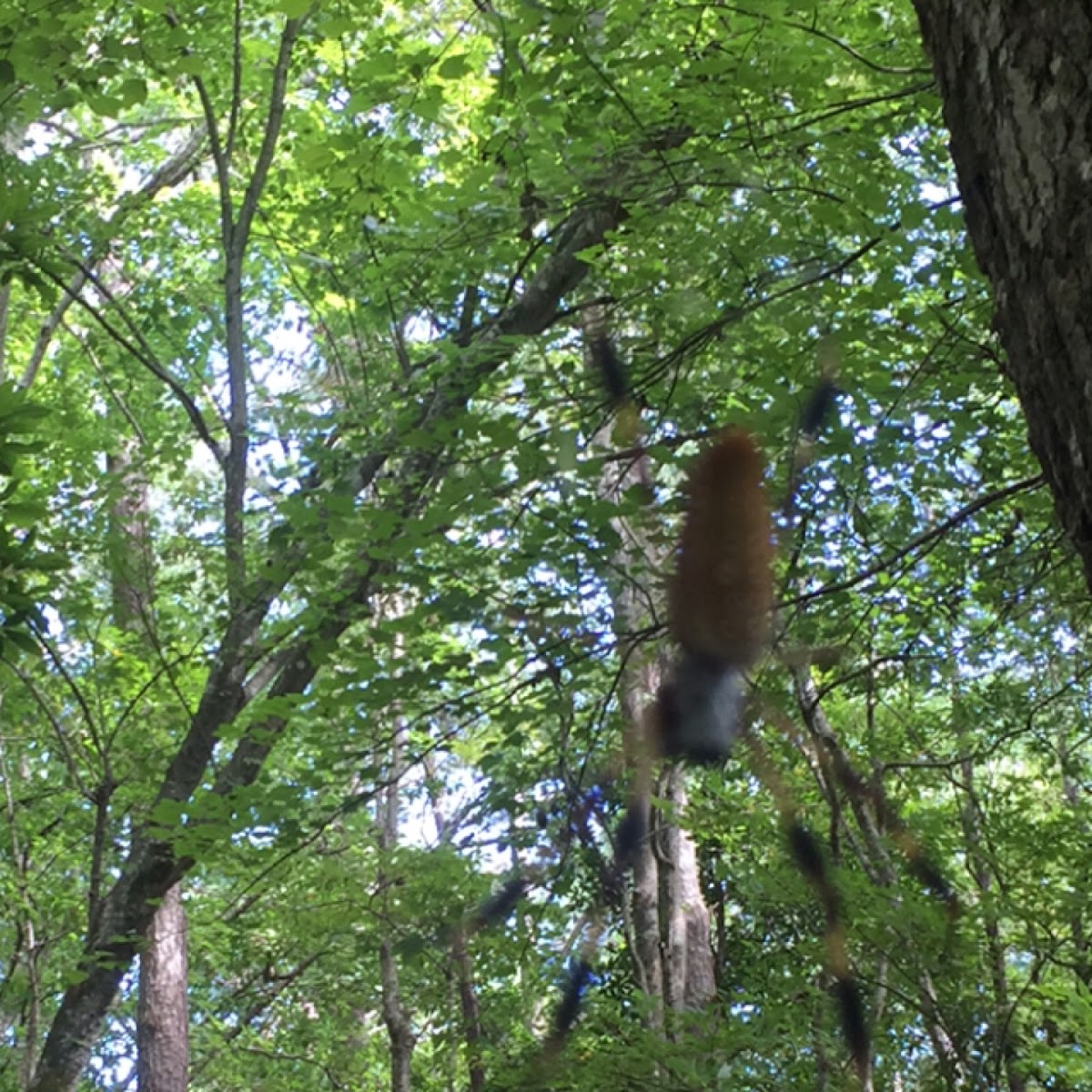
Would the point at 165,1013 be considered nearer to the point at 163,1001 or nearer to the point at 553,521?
the point at 163,1001

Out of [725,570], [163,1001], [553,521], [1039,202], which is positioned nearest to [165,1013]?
[163,1001]

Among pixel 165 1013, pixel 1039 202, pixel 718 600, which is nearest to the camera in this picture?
pixel 1039 202

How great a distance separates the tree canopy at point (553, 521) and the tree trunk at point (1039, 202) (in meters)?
0.99

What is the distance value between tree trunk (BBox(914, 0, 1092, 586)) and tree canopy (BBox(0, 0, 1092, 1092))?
0.99 metres

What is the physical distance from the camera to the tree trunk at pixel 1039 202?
3.47 feet

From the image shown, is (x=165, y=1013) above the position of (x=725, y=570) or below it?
above

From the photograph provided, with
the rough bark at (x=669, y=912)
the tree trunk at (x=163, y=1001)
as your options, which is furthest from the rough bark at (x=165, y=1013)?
the rough bark at (x=669, y=912)

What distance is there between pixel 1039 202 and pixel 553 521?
2346 millimetres

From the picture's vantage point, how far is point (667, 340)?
3867mm

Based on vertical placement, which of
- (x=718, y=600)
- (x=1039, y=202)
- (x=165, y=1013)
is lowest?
(x=1039, y=202)

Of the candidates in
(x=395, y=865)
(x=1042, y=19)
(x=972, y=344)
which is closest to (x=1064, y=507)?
(x=1042, y=19)

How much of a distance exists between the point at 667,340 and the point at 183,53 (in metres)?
2.04

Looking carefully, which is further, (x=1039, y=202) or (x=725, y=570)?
(x=725, y=570)

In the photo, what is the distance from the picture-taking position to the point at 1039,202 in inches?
43.1
